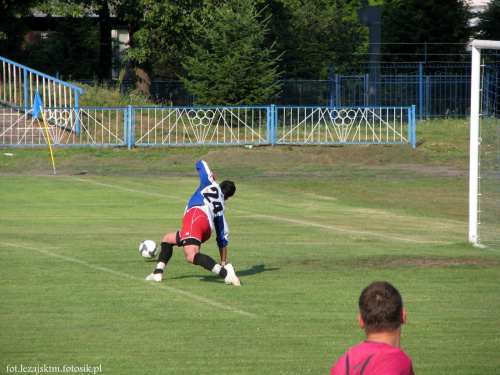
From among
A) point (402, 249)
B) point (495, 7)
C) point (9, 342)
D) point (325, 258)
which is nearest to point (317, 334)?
point (9, 342)

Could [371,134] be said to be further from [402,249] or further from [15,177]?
[402,249]

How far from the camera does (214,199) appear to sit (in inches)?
375

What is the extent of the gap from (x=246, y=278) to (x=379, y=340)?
663cm

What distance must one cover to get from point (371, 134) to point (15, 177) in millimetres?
14604

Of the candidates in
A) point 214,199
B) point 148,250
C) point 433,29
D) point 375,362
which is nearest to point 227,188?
point 214,199

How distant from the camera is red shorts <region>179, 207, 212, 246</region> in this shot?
9344 millimetres

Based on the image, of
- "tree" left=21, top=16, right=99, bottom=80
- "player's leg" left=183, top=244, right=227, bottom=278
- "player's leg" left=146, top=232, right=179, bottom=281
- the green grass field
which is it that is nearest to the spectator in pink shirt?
the green grass field

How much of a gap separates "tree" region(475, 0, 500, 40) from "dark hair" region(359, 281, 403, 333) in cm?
4738

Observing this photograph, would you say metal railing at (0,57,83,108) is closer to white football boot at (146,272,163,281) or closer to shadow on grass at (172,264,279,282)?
shadow on grass at (172,264,279,282)

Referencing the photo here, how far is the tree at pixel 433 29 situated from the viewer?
47344mm

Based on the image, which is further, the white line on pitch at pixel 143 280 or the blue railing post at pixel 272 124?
the blue railing post at pixel 272 124

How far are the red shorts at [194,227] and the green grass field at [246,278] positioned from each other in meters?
0.61

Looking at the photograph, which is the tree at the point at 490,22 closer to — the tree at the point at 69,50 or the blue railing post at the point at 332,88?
the blue railing post at the point at 332,88

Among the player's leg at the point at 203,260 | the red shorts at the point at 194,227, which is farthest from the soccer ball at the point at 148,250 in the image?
the player's leg at the point at 203,260
